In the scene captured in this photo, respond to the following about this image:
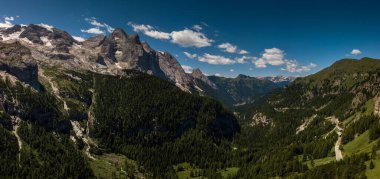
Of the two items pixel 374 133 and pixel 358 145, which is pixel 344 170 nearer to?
Answer: pixel 374 133

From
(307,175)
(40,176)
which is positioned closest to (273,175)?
(307,175)

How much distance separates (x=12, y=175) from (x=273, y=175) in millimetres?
151714

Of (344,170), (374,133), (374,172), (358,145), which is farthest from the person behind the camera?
(358,145)

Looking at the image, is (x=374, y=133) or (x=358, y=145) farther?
(x=358, y=145)

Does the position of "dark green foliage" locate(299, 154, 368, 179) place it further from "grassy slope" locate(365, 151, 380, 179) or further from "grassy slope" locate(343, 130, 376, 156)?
"grassy slope" locate(343, 130, 376, 156)

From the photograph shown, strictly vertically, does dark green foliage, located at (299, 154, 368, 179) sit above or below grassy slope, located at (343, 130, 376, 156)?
below

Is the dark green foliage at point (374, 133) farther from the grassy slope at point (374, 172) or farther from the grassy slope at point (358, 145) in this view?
the grassy slope at point (374, 172)

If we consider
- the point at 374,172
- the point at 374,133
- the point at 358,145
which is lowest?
the point at 374,172

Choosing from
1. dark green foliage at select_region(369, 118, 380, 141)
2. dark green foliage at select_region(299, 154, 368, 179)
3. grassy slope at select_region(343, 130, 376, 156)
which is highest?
dark green foliage at select_region(369, 118, 380, 141)

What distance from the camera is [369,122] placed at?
199000mm

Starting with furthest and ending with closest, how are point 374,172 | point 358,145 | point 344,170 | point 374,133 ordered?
point 358,145, point 374,133, point 344,170, point 374,172

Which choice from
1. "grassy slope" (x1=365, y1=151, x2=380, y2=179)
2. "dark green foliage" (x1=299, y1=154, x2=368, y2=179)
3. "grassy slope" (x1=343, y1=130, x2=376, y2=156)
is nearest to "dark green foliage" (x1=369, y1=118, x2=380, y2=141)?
"grassy slope" (x1=343, y1=130, x2=376, y2=156)

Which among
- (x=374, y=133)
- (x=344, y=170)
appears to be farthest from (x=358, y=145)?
(x=344, y=170)

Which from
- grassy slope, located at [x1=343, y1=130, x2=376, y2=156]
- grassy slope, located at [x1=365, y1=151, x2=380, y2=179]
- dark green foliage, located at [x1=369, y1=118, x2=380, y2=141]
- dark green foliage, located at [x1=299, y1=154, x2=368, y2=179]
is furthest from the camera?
dark green foliage, located at [x1=369, y1=118, x2=380, y2=141]
